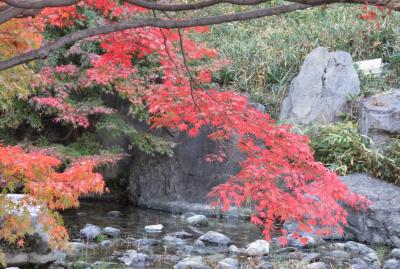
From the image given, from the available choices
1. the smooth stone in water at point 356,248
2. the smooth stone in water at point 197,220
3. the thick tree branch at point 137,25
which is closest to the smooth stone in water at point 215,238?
the smooth stone in water at point 197,220

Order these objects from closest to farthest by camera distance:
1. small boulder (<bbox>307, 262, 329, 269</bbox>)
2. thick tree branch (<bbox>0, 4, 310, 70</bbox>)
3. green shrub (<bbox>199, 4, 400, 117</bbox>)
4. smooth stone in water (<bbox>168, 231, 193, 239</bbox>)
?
thick tree branch (<bbox>0, 4, 310, 70</bbox>)
small boulder (<bbox>307, 262, 329, 269</bbox>)
smooth stone in water (<bbox>168, 231, 193, 239</bbox>)
green shrub (<bbox>199, 4, 400, 117</bbox>)

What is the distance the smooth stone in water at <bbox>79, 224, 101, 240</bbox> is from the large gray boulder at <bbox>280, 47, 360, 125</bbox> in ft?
14.3

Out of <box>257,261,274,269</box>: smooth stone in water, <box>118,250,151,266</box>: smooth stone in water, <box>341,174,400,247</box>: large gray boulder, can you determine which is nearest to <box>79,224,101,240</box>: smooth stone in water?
<box>118,250,151,266</box>: smooth stone in water

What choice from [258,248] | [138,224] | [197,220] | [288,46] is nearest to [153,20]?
[258,248]

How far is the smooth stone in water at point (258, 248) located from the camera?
24.2ft

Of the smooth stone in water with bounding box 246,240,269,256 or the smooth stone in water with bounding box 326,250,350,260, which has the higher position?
the smooth stone in water with bounding box 246,240,269,256

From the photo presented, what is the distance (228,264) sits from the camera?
6.89 meters

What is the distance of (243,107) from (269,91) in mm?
5870

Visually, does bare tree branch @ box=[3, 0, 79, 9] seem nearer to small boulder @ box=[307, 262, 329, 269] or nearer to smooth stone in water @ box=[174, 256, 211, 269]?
smooth stone in water @ box=[174, 256, 211, 269]

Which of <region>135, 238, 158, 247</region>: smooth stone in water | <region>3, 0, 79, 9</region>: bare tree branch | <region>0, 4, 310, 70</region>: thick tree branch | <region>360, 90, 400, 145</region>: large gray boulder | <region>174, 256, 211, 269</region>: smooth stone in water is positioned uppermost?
<region>3, 0, 79, 9</region>: bare tree branch

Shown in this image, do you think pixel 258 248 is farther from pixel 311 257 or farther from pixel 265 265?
pixel 311 257

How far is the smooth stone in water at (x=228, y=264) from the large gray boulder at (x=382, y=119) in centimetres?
399

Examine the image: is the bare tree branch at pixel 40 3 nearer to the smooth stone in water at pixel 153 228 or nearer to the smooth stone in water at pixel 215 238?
the smooth stone in water at pixel 215 238

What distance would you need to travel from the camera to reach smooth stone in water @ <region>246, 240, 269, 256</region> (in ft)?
24.2
